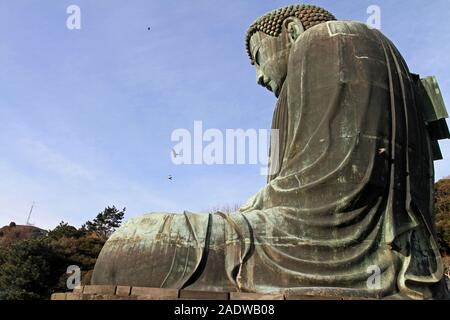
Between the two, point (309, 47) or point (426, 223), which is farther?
point (309, 47)

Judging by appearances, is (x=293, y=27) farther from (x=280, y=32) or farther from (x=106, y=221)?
(x=106, y=221)

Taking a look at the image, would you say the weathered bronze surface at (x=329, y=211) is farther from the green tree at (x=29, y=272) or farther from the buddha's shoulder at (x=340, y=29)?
the green tree at (x=29, y=272)

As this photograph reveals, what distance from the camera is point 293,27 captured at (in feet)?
19.1

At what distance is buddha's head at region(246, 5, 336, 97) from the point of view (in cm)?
580

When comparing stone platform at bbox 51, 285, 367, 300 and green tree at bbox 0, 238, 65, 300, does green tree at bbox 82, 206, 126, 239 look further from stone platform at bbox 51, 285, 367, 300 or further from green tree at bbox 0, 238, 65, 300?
stone platform at bbox 51, 285, 367, 300

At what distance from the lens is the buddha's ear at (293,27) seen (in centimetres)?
577

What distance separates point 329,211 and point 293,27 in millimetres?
2837

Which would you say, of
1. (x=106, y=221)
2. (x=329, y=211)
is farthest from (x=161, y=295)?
(x=106, y=221)

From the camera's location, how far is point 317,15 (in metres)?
5.82

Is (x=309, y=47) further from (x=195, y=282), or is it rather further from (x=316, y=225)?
(x=195, y=282)

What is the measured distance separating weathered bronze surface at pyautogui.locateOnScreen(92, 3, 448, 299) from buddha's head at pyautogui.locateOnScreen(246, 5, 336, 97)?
576 mm

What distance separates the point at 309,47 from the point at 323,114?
927 millimetres

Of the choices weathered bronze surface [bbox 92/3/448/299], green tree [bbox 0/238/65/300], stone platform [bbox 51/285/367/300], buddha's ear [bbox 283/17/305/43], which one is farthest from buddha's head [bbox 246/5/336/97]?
green tree [bbox 0/238/65/300]

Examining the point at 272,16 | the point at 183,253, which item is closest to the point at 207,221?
the point at 183,253
